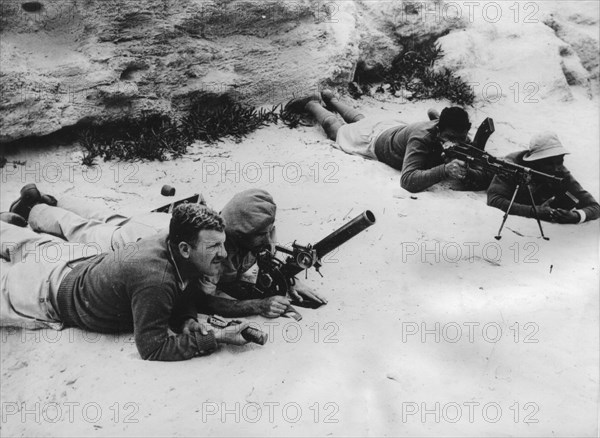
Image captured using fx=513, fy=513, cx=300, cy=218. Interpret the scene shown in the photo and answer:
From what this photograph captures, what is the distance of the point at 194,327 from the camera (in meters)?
3.40

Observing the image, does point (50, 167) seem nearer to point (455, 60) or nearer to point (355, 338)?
point (355, 338)

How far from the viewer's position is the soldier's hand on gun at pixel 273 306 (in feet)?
11.9

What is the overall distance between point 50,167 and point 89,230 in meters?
1.98

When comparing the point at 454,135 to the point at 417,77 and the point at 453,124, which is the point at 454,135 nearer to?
the point at 453,124

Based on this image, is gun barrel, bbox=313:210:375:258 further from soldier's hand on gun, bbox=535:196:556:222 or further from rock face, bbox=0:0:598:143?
rock face, bbox=0:0:598:143

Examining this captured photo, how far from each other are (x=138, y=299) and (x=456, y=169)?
3.63 metres

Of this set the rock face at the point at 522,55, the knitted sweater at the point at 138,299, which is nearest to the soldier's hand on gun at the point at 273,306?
the knitted sweater at the point at 138,299

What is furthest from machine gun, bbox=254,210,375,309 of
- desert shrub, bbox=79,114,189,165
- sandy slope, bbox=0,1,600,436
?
desert shrub, bbox=79,114,189,165

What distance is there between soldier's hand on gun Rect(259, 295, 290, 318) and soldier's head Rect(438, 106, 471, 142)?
2.96m

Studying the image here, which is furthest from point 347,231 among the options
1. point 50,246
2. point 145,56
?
point 145,56

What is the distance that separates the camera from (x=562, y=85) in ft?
28.1

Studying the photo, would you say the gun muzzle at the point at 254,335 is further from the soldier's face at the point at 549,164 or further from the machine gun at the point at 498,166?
the soldier's face at the point at 549,164

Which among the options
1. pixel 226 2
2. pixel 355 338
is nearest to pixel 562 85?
pixel 226 2

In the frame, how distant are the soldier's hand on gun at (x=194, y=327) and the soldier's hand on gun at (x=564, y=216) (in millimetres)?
3896
